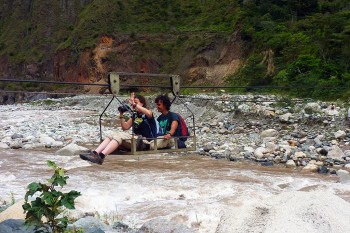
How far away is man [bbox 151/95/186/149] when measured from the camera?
6.82 metres

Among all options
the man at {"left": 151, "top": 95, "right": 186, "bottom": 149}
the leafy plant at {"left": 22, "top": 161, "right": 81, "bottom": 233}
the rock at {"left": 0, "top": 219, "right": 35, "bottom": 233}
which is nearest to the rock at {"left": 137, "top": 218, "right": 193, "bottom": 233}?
the man at {"left": 151, "top": 95, "right": 186, "bottom": 149}

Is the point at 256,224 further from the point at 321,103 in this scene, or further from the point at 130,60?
the point at 130,60

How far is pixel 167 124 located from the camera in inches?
276

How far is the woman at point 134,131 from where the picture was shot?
640 centimetres


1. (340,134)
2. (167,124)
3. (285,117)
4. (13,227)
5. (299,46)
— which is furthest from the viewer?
(299,46)

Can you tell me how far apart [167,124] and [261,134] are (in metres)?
8.48

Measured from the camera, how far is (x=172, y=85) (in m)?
6.54

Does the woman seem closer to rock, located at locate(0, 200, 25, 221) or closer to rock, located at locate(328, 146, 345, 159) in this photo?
rock, located at locate(0, 200, 25, 221)

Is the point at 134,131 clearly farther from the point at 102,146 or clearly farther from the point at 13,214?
the point at 13,214

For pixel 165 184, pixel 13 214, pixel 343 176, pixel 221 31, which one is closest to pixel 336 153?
pixel 343 176

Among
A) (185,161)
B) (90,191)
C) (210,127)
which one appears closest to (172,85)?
(90,191)

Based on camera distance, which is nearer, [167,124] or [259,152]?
[167,124]

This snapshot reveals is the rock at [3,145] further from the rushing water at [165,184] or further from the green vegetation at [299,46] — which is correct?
the green vegetation at [299,46]

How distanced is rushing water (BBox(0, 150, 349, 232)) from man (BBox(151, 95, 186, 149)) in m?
1.07
